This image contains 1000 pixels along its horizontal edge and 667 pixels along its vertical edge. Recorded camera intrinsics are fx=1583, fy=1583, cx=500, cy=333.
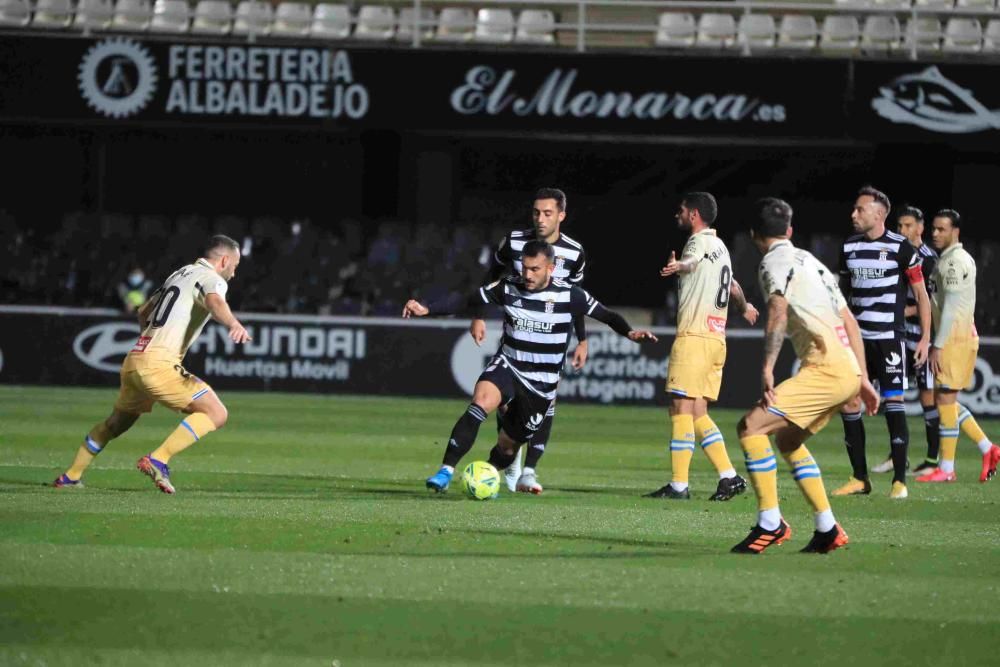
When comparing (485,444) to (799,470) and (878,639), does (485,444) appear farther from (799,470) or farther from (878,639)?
(878,639)

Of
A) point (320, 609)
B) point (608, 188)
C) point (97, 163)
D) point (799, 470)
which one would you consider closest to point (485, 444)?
point (799, 470)

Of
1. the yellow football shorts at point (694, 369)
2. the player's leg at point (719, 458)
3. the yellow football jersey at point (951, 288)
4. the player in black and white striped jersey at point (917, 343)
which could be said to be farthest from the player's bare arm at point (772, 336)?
the player in black and white striped jersey at point (917, 343)

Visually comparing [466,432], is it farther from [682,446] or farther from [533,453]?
[682,446]

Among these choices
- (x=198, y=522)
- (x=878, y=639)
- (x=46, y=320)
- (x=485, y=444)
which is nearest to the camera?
(x=878, y=639)


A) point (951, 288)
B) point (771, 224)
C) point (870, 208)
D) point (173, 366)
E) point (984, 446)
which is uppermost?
point (771, 224)

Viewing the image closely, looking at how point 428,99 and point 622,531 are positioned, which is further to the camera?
point 428,99

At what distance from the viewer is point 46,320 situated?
2192 centimetres

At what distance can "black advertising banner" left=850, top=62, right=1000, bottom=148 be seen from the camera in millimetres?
24062

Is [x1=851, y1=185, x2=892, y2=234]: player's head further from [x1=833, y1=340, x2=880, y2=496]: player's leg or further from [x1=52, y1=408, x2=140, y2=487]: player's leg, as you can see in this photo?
[x1=52, y1=408, x2=140, y2=487]: player's leg

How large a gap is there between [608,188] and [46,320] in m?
10.6

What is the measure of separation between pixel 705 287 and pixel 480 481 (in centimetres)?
208

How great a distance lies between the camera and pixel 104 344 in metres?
22.0

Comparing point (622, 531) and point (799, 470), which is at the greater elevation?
point (799, 470)

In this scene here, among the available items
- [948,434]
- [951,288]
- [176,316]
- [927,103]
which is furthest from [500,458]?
[927,103]
